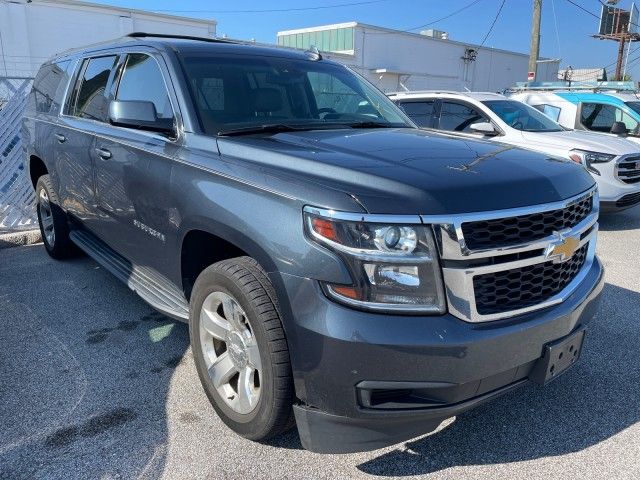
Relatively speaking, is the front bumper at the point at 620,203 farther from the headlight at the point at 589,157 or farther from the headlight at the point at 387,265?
the headlight at the point at 387,265

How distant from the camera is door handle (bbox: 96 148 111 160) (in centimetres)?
370

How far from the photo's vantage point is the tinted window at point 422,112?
333 inches

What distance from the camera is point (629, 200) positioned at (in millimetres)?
7375

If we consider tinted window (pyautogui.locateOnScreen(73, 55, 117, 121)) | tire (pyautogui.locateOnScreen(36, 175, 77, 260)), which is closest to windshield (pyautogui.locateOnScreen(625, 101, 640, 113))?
tinted window (pyautogui.locateOnScreen(73, 55, 117, 121))

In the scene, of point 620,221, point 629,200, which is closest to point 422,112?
point 629,200

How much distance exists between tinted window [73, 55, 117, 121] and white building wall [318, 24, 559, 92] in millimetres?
20357

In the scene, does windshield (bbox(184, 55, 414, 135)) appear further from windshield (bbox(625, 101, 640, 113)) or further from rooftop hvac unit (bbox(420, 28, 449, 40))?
rooftop hvac unit (bbox(420, 28, 449, 40))

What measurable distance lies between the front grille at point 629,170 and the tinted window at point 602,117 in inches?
106

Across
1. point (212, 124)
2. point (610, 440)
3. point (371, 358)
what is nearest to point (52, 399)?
point (212, 124)

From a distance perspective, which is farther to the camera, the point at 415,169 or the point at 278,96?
the point at 278,96

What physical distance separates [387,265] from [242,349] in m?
0.93

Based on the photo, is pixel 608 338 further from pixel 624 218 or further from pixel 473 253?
pixel 624 218

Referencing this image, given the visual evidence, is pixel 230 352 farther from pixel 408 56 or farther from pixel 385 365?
pixel 408 56

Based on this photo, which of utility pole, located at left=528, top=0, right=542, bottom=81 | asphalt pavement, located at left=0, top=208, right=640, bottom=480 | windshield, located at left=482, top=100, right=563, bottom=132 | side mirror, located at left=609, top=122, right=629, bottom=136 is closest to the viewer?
asphalt pavement, located at left=0, top=208, right=640, bottom=480
